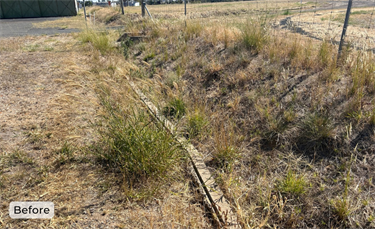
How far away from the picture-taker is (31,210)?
259 centimetres

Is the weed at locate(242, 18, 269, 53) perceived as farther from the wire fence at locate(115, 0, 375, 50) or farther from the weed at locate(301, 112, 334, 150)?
the weed at locate(301, 112, 334, 150)

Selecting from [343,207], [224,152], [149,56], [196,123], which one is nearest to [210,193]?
[224,152]

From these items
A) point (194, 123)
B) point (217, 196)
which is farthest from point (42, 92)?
point (217, 196)

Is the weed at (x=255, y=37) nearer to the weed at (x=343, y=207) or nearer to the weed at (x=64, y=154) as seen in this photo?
the weed at (x=343, y=207)

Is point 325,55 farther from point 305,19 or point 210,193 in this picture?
point 305,19

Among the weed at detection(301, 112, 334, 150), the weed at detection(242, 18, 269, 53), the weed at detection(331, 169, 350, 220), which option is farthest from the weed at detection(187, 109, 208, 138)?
the weed at detection(242, 18, 269, 53)

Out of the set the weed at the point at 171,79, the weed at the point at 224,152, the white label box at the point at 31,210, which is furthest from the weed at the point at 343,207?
the weed at the point at 171,79

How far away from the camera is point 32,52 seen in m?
9.30

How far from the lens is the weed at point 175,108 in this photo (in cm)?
462

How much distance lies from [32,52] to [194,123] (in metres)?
7.76

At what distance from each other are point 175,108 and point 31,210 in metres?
2.65

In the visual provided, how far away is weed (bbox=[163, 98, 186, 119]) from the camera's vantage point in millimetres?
4621

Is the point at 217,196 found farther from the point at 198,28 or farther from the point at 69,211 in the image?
the point at 198,28

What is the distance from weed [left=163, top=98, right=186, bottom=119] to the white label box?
7.85ft
